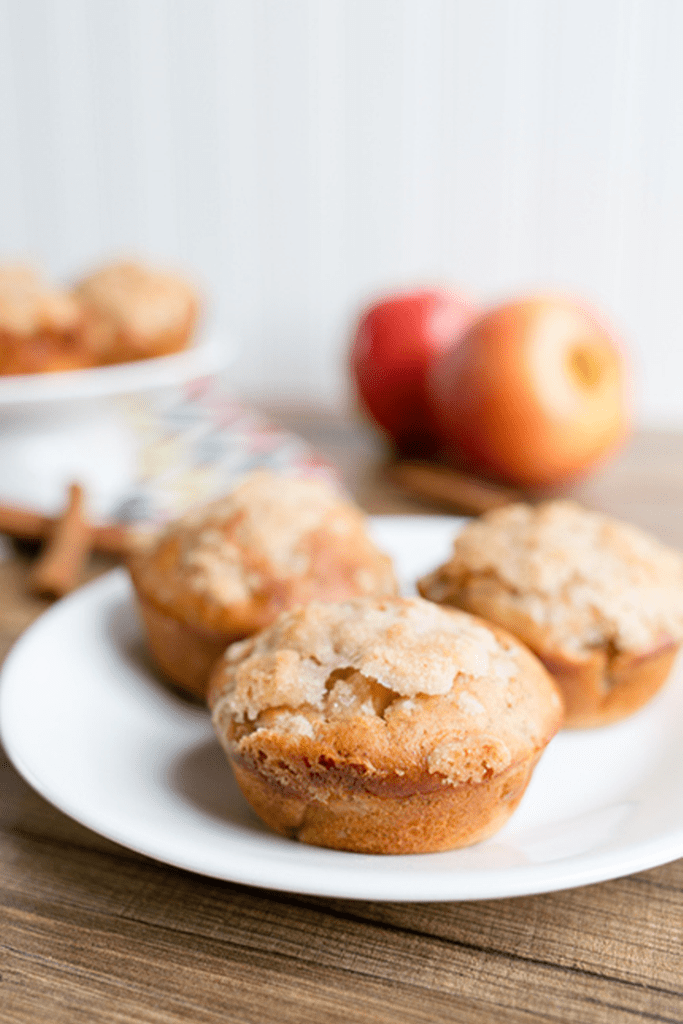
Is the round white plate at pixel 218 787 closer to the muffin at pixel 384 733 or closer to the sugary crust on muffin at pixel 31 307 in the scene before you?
the muffin at pixel 384 733

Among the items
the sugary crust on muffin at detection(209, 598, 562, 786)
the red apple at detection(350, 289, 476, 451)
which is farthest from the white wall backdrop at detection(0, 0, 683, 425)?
the sugary crust on muffin at detection(209, 598, 562, 786)

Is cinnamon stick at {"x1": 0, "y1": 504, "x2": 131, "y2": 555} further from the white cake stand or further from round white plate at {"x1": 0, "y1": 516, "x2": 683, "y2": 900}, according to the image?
round white plate at {"x1": 0, "y1": 516, "x2": 683, "y2": 900}

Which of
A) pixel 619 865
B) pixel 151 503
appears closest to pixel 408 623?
pixel 619 865

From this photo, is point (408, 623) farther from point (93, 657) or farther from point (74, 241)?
point (74, 241)

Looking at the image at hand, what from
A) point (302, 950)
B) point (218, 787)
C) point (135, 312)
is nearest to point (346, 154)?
point (135, 312)

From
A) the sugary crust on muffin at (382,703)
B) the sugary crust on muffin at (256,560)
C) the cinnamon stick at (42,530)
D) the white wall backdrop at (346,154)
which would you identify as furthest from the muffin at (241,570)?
the white wall backdrop at (346,154)

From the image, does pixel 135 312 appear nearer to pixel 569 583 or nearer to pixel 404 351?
pixel 404 351
